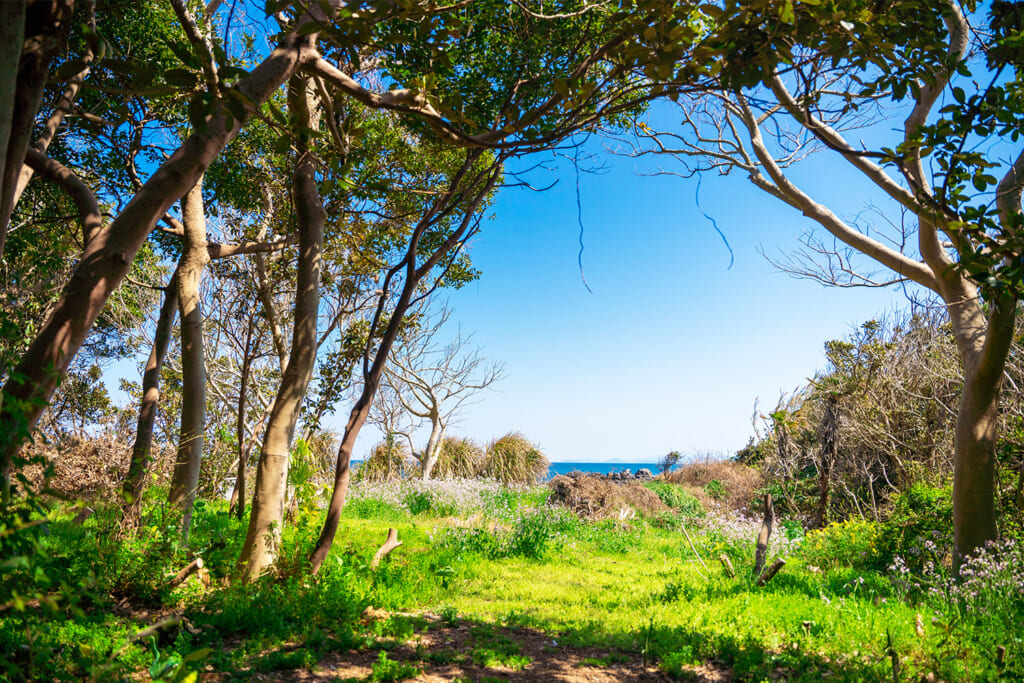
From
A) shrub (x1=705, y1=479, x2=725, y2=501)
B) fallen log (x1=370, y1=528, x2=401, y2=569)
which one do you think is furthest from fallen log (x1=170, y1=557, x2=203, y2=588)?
shrub (x1=705, y1=479, x2=725, y2=501)

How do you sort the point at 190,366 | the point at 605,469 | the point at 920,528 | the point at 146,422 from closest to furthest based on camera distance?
the point at 190,366, the point at 146,422, the point at 920,528, the point at 605,469

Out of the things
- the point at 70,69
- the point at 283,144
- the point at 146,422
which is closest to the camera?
the point at 70,69


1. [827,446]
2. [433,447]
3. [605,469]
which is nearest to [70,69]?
[827,446]

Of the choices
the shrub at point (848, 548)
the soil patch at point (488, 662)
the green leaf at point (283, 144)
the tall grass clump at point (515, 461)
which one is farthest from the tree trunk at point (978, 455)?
the tall grass clump at point (515, 461)

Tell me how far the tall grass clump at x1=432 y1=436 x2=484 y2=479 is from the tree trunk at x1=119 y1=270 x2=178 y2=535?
1207 cm

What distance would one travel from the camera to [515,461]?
1722 centimetres

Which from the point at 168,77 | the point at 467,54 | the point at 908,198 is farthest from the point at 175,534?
the point at 908,198

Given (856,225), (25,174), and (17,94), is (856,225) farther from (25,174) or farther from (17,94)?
(25,174)

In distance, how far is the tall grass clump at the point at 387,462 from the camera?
1748cm

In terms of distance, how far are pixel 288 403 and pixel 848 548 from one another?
23.1 ft

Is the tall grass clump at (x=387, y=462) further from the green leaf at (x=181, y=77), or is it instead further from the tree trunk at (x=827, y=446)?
the green leaf at (x=181, y=77)

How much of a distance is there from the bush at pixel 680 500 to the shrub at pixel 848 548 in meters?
4.81

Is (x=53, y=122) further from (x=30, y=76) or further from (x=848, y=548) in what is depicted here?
(x=848, y=548)

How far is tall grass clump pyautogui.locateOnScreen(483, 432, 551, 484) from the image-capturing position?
55.8 feet
